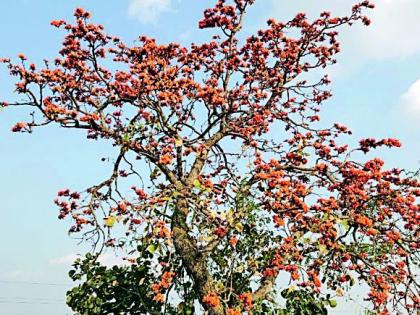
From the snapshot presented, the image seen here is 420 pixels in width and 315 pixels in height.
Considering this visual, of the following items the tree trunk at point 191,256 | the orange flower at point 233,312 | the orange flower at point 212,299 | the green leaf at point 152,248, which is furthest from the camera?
the tree trunk at point 191,256

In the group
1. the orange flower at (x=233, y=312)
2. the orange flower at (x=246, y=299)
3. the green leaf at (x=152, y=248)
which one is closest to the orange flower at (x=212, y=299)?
the orange flower at (x=233, y=312)

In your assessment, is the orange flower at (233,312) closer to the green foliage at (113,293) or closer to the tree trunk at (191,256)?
the tree trunk at (191,256)

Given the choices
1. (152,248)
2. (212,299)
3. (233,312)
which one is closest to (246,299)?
(233,312)

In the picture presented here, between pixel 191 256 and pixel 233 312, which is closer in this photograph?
pixel 233 312

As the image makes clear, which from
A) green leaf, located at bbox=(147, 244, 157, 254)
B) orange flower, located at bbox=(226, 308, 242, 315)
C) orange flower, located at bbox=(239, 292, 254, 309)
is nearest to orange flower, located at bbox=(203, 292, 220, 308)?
orange flower, located at bbox=(226, 308, 242, 315)

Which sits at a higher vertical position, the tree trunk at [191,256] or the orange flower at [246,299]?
the tree trunk at [191,256]

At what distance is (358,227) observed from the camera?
891 cm

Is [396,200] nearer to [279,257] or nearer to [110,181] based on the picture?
[279,257]

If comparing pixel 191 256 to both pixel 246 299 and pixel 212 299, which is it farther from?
pixel 246 299

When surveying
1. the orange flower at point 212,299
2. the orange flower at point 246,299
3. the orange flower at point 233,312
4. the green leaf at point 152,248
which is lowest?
the orange flower at point 233,312

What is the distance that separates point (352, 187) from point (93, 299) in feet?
17.3

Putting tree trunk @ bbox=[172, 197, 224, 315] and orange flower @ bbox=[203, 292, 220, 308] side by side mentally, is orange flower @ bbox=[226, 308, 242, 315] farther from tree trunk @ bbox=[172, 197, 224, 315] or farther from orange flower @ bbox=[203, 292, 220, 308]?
tree trunk @ bbox=[172, 197, 224, 315]

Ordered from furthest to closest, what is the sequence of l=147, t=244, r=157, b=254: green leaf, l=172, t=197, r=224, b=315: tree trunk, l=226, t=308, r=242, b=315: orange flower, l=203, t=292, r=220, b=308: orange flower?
l=172, t=197, r=224, b=315: tree trunk → l=203, t=292, r=220, b=308: orange flower → l=226, t=308, r=242, b=315: orange flower → l=147, t=244, r=157, b=254: green leaf

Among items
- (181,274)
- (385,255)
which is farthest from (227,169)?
(385,255)
